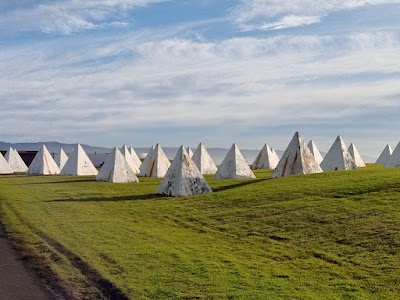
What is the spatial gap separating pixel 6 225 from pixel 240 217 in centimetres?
947

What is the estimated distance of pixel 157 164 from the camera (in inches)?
1918

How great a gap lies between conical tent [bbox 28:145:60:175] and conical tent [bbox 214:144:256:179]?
23344 mm

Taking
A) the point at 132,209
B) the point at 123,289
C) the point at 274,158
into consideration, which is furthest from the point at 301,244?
the point at 274,158

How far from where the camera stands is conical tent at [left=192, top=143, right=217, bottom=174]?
52.6 metres

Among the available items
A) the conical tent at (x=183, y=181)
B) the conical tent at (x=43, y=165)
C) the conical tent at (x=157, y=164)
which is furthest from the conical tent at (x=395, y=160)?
the conical tent at (x=43, y=165)

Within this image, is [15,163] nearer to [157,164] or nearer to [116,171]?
[157,164]

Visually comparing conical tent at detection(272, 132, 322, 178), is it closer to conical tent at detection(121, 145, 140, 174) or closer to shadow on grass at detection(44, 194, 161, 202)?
shadow on grass at detection(44, 194, 161, 202)

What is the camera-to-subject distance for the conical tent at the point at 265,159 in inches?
2464

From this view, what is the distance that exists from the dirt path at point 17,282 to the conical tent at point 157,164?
33154 mm

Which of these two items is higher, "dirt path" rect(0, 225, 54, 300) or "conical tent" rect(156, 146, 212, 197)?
"conical tent" rect(156, 146, 212, 197)

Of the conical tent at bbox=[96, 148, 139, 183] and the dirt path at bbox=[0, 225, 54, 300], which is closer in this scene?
the dirt path at bbox=[0, 225, 54, 300]

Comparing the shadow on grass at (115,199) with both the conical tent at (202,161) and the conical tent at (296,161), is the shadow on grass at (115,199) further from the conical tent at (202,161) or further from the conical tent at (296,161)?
the conical tent at (202,161)

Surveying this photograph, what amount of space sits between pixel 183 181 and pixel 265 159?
32902 mm

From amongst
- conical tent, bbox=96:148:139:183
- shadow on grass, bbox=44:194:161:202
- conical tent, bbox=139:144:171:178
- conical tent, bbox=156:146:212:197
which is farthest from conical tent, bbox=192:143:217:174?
shadow on grass, bbox=44:194:161:202
